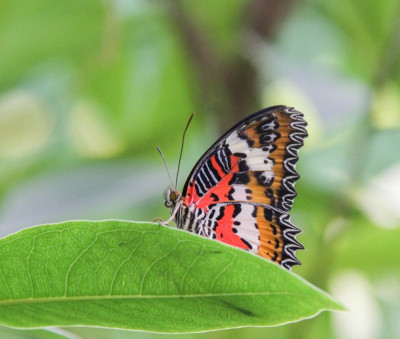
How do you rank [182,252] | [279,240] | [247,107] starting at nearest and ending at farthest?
[182,252] < [279,240] < [247,107]

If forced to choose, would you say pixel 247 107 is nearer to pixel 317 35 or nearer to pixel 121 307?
pixel 317 35

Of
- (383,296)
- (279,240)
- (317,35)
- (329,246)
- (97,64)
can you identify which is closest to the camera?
(279,240)

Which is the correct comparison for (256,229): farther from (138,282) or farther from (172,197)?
(138,282)

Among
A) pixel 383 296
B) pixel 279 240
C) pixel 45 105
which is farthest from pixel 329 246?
pixel 45 105

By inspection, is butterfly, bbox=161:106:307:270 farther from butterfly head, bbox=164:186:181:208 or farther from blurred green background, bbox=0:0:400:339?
blurred green background, bbox=0:0:400:339

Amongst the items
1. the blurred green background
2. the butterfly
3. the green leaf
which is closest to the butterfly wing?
the butterfly

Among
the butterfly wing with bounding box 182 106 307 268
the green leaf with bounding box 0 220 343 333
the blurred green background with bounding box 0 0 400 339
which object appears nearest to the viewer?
the green leaf with bounding box 0 220 343 333

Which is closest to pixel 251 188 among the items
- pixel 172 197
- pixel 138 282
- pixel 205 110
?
pixel 172 197
